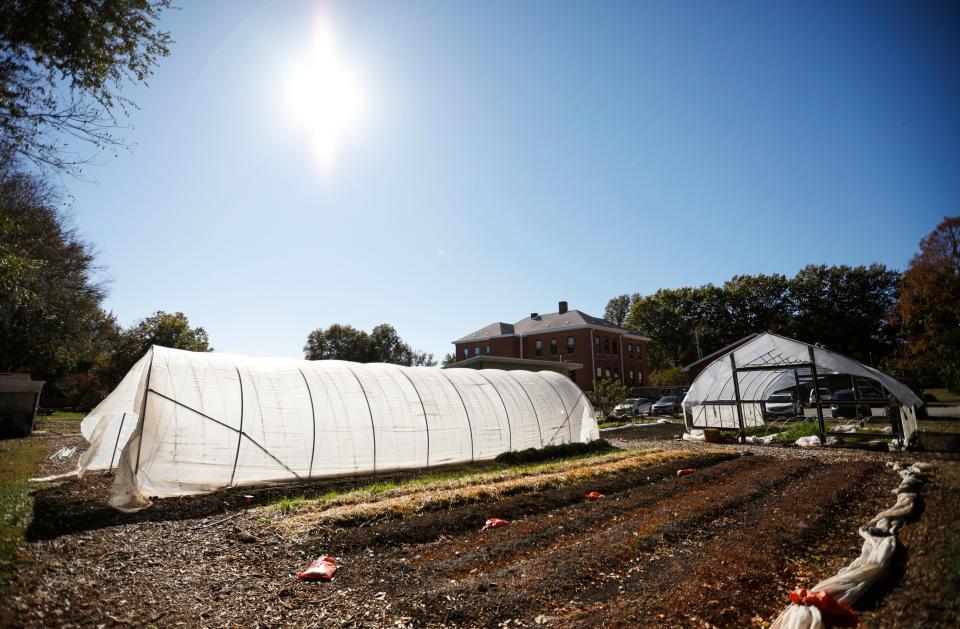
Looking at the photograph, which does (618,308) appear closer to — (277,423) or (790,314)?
(790,314)

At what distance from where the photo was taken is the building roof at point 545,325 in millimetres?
47188

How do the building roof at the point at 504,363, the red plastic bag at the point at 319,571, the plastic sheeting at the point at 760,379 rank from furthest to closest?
the building roof at the point at 504,363 → the plastic sheeting at the point at 760,379 → the red plastic bag at the point at 319,571

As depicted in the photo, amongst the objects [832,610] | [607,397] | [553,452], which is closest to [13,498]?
[832,610]

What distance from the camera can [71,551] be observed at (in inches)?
232

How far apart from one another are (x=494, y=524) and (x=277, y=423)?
6199mm

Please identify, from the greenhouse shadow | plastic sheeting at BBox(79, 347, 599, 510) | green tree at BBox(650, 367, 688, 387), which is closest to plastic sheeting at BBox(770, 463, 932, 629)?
the greenhouse shadow

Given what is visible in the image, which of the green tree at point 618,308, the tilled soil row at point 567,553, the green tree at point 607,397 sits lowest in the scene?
the tilled soil row at point 567,553

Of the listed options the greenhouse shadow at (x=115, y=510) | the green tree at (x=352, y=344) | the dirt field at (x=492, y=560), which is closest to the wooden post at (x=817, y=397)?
the dirt field at (x=492, y=560)

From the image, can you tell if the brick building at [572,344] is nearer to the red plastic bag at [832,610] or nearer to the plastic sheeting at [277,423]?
the plastic sheeting at [277,423]

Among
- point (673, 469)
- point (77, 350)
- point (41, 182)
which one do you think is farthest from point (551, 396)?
point (77, 350)

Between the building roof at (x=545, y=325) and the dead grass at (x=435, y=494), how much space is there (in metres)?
34.8

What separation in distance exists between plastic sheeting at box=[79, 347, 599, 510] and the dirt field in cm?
83

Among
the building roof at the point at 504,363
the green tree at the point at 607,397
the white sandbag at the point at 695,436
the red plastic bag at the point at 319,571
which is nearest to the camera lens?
the red plastic bag at the point at 319,571

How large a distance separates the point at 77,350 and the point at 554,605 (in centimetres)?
3676
